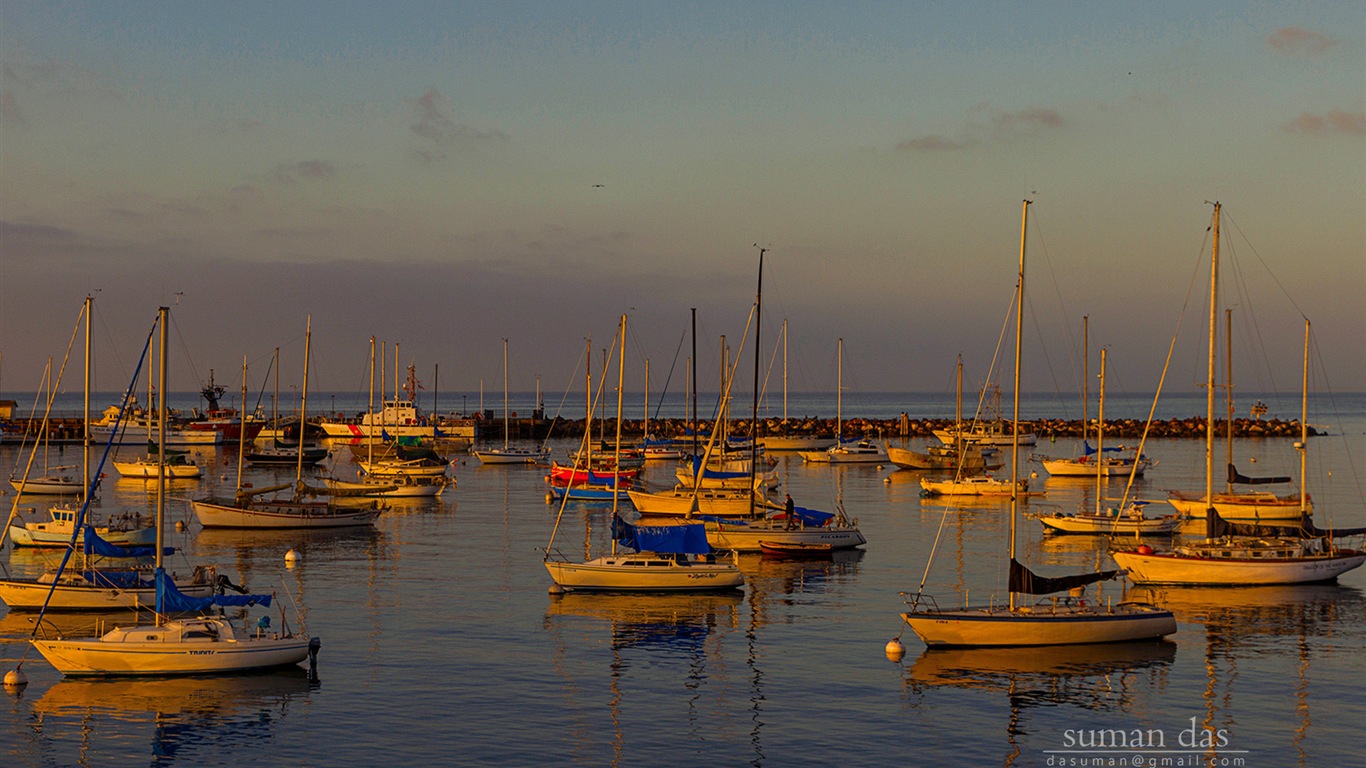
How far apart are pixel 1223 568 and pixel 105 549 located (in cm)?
3918

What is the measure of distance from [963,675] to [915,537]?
97.6ft

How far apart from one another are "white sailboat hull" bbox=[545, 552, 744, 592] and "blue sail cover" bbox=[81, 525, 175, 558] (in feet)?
45.3

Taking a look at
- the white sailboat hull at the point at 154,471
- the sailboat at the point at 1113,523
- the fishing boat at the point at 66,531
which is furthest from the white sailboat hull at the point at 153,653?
the white sailboat hull at the point at 154,471

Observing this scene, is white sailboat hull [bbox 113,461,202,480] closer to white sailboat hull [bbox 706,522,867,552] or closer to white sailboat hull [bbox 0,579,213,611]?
white sailboat hull [bbox 706,522,867,552]

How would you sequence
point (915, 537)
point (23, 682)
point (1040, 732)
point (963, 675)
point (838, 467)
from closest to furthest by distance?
point (1040, 732), point (23, 682), point (963, 675), point (915, 537), point (838, 467)

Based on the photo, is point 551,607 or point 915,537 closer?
point 551,607

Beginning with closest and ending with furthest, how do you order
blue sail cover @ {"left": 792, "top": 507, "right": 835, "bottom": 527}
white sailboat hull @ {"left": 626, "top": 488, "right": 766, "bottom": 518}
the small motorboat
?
the small motorboat → blue sail cover @ {"left": 792, "top": 507, "right": 835, "bottom": 527} → white sailboat hull @ {"left": 626, "top": 488, "right": 766, "bottom": 518}

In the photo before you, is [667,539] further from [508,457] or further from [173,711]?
[508,457]

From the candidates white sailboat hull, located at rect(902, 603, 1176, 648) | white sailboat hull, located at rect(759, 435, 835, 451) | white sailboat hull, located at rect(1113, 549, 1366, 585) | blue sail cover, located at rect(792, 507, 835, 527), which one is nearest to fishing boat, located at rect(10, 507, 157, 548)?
blue sail cover, located at rect(792, 507, 835, 527)

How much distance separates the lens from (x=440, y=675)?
34.0 meters

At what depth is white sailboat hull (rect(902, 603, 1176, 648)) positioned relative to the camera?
36469 mm

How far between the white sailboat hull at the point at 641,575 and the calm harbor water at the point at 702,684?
1.90ft

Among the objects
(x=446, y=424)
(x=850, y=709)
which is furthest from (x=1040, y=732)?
(x=446, y=424)

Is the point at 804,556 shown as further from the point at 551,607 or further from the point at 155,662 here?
the point at 155,662
